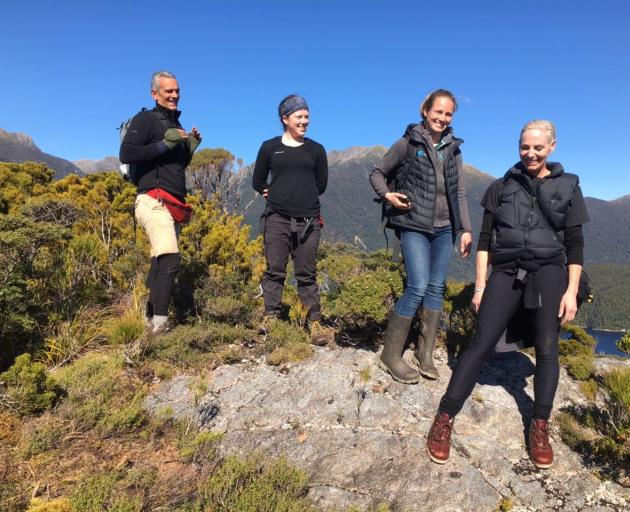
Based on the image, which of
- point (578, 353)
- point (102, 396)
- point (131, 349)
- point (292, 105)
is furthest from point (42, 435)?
point (578, 353)

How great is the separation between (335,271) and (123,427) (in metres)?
2.87

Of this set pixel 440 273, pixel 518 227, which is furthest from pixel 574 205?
pixel 440 273

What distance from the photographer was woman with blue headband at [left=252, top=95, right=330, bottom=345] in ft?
12.4

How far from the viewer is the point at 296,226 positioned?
12.7 ft

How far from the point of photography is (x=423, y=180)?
127 inches

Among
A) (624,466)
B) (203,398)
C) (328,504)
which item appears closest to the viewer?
(328,504)

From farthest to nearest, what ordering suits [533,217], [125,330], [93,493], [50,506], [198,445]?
[125,330], [533,217], [198,445], [93,493], [50,506]

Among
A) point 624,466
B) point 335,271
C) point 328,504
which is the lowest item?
point 328,504

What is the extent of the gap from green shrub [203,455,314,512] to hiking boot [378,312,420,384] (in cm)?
131

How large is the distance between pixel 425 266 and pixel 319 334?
4.77 ft

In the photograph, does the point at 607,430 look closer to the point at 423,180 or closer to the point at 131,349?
the point at 423,180

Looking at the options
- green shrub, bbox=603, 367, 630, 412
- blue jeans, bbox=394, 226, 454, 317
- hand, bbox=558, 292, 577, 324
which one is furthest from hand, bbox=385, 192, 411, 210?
green shrub, bbox=603, 367, 630, 412

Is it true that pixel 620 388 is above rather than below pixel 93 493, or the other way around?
above

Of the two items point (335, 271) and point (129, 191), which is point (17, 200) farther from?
point (335, 271)
